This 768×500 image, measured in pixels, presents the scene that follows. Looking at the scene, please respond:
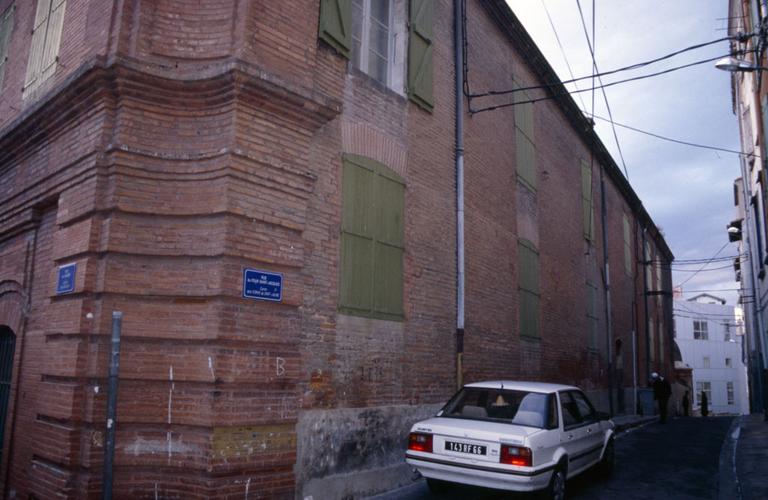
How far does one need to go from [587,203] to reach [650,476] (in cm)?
1126

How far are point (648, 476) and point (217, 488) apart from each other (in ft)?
22.8

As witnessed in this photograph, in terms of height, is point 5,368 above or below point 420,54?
below

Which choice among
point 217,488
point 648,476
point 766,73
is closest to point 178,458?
point 217,488

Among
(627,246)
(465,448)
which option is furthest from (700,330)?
(465,448)

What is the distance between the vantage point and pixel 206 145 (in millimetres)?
6609

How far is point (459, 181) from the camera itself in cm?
1090

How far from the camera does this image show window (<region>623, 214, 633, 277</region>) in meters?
24.8

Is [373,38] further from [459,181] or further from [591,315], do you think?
[591,315]

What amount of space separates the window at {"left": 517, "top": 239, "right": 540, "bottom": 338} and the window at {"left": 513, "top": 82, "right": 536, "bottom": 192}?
1.61 meters

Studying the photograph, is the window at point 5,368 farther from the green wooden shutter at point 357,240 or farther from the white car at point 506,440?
the white car at point 506,440

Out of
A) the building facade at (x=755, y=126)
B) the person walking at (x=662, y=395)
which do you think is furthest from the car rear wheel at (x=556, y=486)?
the person walking at (x=662, y=395)

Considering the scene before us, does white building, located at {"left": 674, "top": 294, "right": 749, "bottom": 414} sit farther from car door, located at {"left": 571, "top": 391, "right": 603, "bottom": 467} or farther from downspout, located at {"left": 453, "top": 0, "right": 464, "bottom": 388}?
car door, located at {"left": 571, "top": 391, "right": 603, "bottom": 467}

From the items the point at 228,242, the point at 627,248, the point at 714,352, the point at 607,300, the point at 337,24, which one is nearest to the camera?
the point at 228,242

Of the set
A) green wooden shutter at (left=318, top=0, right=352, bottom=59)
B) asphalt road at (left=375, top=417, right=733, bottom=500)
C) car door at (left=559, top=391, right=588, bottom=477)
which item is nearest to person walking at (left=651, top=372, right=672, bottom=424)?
asphalt road at (left=375, top=417, right=733, bottom=500)
